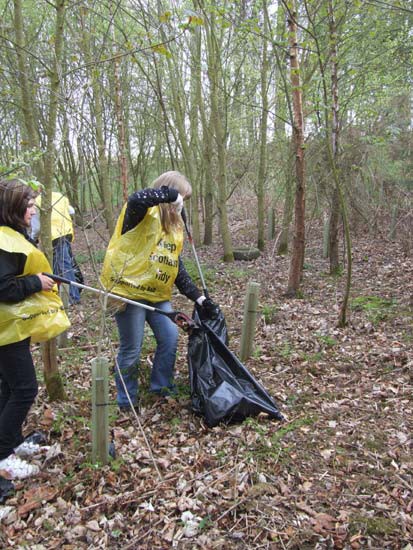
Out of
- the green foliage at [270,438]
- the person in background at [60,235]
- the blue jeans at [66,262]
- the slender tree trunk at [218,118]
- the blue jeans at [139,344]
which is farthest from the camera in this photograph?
the slender tree trunk at [218,118]

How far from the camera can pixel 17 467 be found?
2.56 meters

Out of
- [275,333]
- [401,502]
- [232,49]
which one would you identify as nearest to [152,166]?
[232,49]

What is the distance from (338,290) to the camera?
Answer: 6.37 metres

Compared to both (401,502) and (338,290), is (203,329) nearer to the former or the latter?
(401,502)

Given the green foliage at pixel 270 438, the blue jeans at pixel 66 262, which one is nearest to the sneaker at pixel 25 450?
the green foliage at pixel 270 438

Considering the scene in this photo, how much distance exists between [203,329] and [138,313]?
53 cm

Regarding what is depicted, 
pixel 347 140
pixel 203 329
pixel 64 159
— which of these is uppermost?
pixel 64 159

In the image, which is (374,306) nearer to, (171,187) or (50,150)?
(171,187)

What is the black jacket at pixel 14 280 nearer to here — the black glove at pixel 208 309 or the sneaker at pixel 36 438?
the sneaker at pixel 36 438

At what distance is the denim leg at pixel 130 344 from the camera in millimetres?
3082

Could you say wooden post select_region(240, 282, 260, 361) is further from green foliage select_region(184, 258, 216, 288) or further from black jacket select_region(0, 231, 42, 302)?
green foliage select_region(184, 258, 216, 288)

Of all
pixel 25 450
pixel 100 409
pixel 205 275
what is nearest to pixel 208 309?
pixel 100 409

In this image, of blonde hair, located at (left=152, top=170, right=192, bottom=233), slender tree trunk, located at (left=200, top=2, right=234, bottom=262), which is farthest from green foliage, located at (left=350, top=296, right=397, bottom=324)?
slender tree trunk, located at (left=200, top=2, right=234, bottom=262)

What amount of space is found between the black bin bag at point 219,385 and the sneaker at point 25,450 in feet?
3.77
